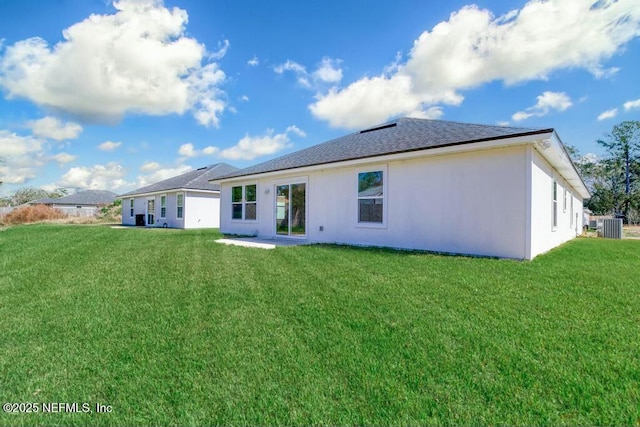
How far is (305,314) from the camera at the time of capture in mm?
3693

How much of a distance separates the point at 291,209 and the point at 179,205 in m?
12.3

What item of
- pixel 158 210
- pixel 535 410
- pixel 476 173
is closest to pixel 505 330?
pixel 535 410

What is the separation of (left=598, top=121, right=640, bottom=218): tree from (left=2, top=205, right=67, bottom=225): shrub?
58820 millimetres

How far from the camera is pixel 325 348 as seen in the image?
282 centimetres

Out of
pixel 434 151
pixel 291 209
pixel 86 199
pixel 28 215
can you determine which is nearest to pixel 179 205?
pixel 291 209

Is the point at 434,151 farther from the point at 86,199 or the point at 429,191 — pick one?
the point at 86,199

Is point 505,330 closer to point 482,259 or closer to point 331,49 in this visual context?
point 482,259

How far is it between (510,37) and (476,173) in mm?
5572

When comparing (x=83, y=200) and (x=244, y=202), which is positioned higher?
(x=83, y=200)

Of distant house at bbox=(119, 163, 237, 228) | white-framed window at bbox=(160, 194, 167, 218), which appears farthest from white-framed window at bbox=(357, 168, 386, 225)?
white-framed window at bbox=(160, 194, 167, 218)

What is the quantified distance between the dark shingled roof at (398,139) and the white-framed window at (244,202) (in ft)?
2.56

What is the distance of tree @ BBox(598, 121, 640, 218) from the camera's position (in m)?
33.8

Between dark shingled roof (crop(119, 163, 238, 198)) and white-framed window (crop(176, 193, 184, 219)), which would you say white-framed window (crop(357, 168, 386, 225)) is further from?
white-framed window (crop(176, 193, 184, 219))

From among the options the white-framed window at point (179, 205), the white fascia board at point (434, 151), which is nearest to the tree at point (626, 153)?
the white fascia board at point (434, 151)
